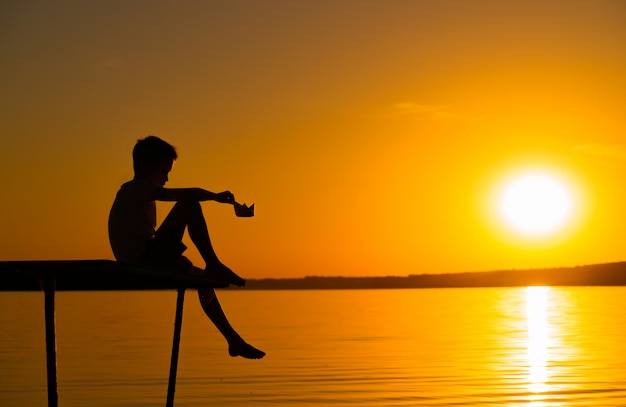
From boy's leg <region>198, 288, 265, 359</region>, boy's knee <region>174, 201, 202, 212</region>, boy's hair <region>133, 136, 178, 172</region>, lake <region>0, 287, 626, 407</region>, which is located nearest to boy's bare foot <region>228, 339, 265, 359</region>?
boy's leg <region>198, 288, 265, 359</region>

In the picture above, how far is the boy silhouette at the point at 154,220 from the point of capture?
32.1 ft

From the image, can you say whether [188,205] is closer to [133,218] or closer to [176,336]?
[133,218]

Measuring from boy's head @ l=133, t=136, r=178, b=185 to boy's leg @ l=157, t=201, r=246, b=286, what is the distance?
36cm

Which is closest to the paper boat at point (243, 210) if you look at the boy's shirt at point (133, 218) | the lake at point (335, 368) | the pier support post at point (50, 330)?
the boy's shirt at point (133, 218)

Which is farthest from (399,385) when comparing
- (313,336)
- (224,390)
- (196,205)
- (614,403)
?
(313,336)

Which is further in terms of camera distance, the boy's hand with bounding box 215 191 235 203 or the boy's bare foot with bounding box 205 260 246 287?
the boy's bare foot with bounding box 205 260 246 287

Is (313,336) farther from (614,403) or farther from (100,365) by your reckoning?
(614,403)

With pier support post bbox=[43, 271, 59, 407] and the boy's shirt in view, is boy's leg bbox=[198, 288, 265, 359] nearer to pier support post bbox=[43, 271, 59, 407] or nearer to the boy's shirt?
the boy's shirt

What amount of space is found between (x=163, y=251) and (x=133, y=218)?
423mm

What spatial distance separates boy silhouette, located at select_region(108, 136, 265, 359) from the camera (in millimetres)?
9797

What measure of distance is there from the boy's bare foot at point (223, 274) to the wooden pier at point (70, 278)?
0.22ft

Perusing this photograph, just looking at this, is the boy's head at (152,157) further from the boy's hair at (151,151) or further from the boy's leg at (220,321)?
the boy's leg at (220,321)

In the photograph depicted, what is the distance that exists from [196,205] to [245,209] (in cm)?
77

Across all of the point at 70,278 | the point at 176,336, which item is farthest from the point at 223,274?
the point at 70,278
